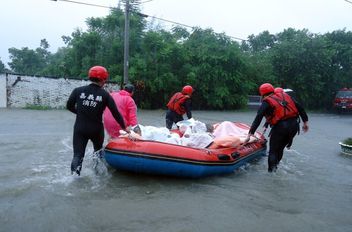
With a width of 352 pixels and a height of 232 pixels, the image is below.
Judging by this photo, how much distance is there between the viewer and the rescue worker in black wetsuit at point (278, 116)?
732 cm

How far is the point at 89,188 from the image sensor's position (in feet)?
20.4

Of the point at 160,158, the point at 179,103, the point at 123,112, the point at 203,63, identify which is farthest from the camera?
the point at 203,63

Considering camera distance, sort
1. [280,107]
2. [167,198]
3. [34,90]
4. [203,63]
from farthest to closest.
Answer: [203,63] → [34,90] → [280,107] → [167,198]

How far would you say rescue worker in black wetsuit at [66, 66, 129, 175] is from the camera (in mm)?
6258

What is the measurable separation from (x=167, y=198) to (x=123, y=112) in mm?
1798

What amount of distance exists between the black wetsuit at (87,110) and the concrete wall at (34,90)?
15.2 meters

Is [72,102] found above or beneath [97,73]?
beneath

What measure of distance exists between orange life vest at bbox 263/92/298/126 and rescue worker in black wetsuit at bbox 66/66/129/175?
261 centimetres

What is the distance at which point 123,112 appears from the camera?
709 centimetres

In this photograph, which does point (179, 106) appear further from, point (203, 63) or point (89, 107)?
point (203, 63)

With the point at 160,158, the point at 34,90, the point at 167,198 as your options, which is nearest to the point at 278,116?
the point at 160,158

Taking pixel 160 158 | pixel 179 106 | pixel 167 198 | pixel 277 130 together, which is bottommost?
pixel 167 198

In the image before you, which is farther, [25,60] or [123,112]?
[25,60]

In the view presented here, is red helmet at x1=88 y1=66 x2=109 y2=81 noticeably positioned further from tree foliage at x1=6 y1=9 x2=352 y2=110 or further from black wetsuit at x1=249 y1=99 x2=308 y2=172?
tree foliage at x1=6 y1=9 x2=352 y2=110
